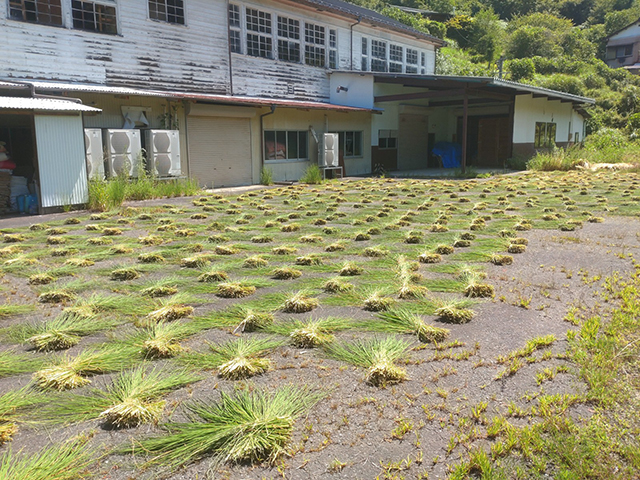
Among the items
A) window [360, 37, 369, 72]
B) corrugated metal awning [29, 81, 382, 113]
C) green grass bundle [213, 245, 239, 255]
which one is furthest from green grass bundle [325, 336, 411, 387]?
window [360, 37, 369, 72]

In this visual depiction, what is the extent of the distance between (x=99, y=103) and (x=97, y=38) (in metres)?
1.62

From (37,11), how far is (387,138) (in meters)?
13.8

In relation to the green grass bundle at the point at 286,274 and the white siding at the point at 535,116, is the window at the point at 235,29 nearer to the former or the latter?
the white siding at the point at 535,116

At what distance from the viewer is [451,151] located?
23.8 meters

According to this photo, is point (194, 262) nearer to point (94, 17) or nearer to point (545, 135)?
point (94, 17)

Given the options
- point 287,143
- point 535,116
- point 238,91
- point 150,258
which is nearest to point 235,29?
point 238,91

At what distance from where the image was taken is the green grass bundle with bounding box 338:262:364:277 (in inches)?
198

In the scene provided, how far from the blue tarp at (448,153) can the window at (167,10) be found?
13.3 meters

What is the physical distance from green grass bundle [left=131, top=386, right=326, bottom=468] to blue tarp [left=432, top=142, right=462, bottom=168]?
22.3 m

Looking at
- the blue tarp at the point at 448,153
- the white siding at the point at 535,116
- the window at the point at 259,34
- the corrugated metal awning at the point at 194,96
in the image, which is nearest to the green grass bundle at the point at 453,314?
the corrugated metal awning at the point at 194,96

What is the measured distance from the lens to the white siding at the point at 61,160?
966cm

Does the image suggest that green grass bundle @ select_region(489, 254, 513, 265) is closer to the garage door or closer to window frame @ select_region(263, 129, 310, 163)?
the garage door

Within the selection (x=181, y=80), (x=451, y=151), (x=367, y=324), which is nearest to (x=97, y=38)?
(x=181, y=80)

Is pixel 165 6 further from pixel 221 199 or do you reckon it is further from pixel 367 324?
pixel 367 324
